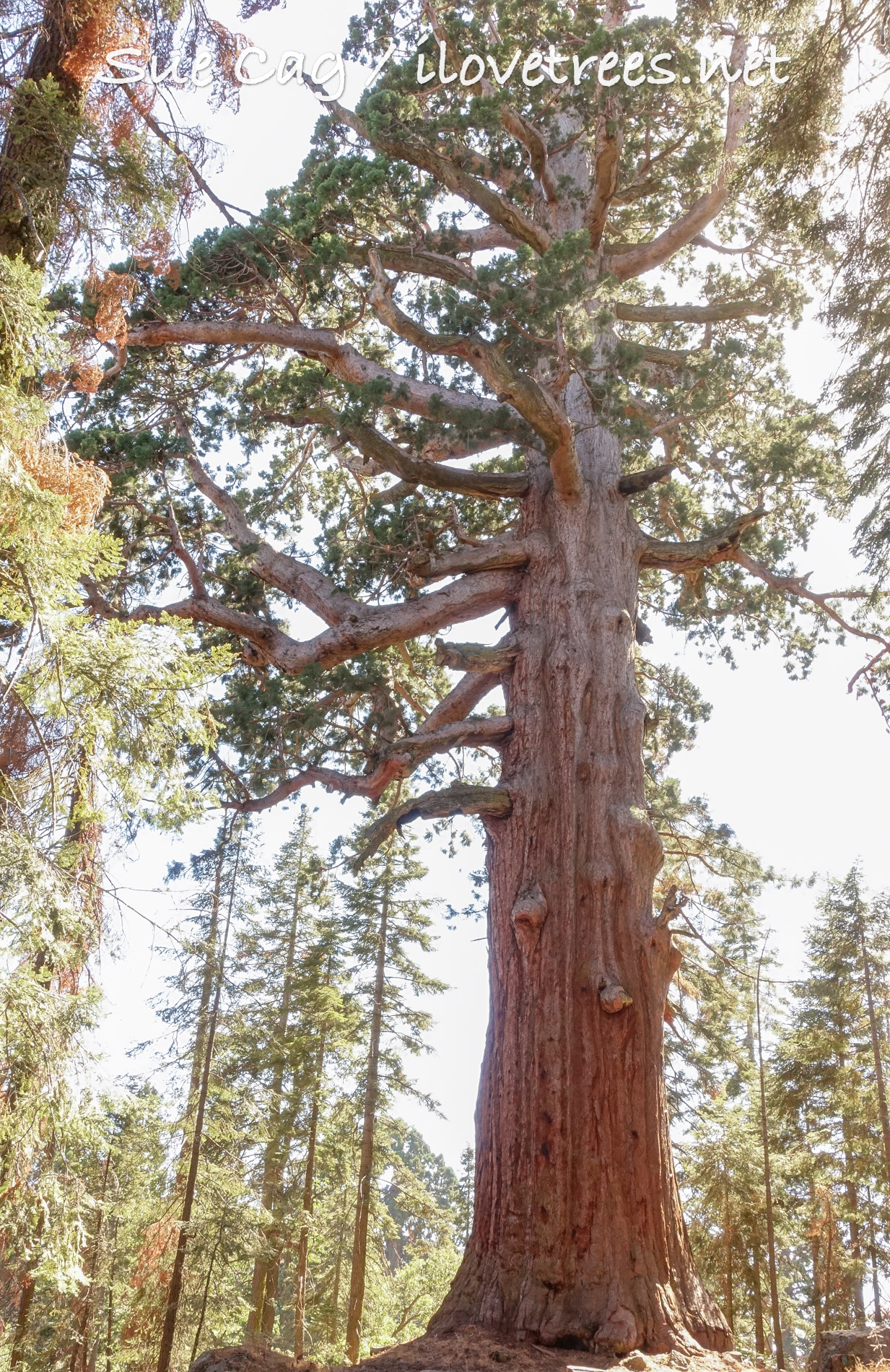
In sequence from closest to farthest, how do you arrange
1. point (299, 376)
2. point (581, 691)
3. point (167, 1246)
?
point (581, 691), point (299, 376), point (167, 1246)

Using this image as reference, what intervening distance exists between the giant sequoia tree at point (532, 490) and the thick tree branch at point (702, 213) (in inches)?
1.5

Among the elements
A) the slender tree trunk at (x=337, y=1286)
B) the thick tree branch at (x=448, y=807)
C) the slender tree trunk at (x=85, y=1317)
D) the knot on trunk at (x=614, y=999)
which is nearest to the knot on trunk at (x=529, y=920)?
the knot on trunk at (x=614, y=999)

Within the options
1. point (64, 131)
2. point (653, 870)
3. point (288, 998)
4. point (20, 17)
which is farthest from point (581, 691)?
point (288, 998)

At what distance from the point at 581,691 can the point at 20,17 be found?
5.50 meters

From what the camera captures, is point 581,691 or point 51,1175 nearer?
point 51,1175

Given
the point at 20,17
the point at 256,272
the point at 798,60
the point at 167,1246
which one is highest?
the point at 256,272

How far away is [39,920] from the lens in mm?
4441

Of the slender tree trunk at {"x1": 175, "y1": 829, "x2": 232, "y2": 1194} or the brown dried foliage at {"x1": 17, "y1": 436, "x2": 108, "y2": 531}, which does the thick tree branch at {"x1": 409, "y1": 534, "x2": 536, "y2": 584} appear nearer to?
the brown dried foliage at {"x1": 17, "y1": 436, "x2": 108, "y2": 531}

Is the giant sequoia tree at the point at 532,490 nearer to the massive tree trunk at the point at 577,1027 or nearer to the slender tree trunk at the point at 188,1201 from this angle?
the massive tree trunk at the point at 577,1027

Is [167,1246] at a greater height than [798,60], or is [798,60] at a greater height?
[798,60]

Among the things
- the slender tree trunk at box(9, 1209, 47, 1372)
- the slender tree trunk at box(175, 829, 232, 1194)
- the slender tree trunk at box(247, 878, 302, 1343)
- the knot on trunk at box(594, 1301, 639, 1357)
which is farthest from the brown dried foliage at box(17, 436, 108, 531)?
the slender tree trunk at box(9, 1209, 47, 1372)

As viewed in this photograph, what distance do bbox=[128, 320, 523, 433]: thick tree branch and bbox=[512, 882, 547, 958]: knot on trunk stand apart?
13.8 feet

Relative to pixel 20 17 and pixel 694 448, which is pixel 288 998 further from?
pixel 20 17

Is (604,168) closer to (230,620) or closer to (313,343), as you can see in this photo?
(313,343)
